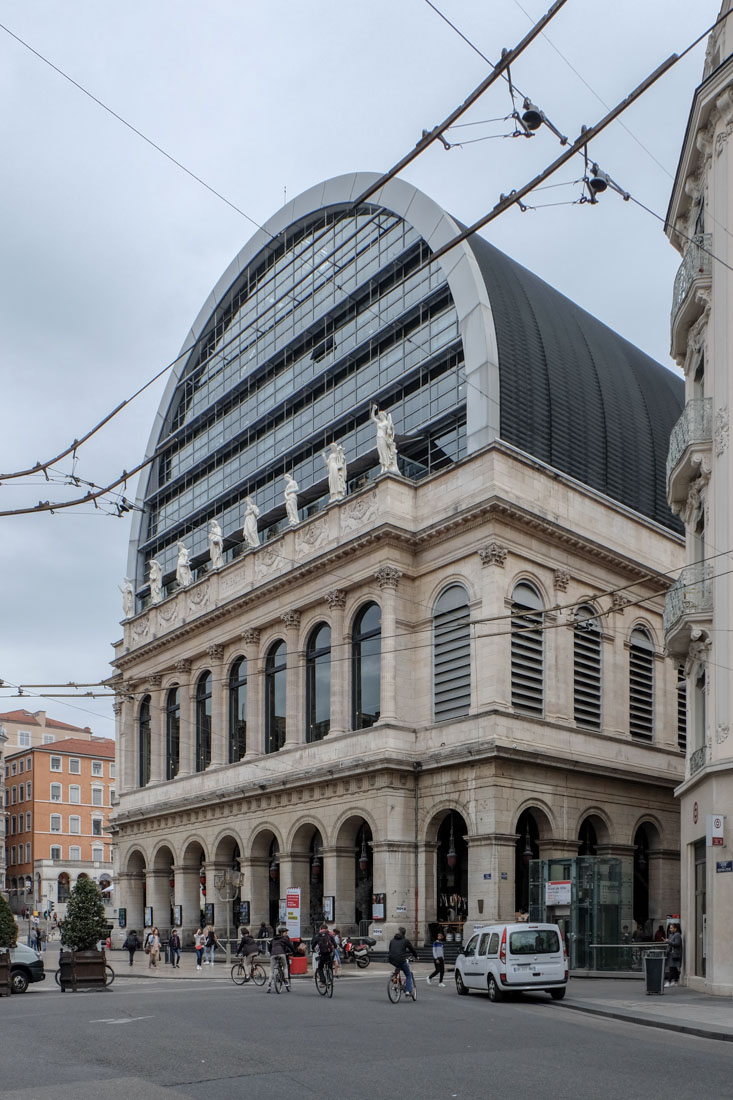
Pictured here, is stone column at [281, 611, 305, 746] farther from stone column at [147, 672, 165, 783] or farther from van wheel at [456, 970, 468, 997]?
van wheel at [456, 970, 468, 997]

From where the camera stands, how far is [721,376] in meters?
27.9

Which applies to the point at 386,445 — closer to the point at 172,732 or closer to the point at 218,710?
the point at 218,710

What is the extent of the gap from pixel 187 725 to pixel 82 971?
79.8 feet

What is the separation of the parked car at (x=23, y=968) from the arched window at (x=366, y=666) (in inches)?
582

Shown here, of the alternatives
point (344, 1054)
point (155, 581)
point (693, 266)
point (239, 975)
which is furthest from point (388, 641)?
point (344, 1054)

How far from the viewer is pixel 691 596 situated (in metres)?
28.7

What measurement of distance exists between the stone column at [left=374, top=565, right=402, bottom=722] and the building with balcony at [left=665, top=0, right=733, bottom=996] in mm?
13631

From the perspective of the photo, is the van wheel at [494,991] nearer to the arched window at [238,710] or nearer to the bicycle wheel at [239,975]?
the bicycle wheel at [239,975]

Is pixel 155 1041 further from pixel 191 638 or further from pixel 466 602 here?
pixel 191 638

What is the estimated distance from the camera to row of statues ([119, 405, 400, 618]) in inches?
1775

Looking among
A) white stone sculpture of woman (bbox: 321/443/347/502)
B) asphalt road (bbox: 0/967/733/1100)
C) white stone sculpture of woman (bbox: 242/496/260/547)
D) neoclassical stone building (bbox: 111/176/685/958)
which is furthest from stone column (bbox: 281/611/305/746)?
asphalt road (bbox: 0/967/733/1100)

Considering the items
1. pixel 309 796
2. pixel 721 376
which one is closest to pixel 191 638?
pixel 309 796

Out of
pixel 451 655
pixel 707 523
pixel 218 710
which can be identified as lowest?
pixel 218 710

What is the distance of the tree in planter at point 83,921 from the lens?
38781 millimetres
